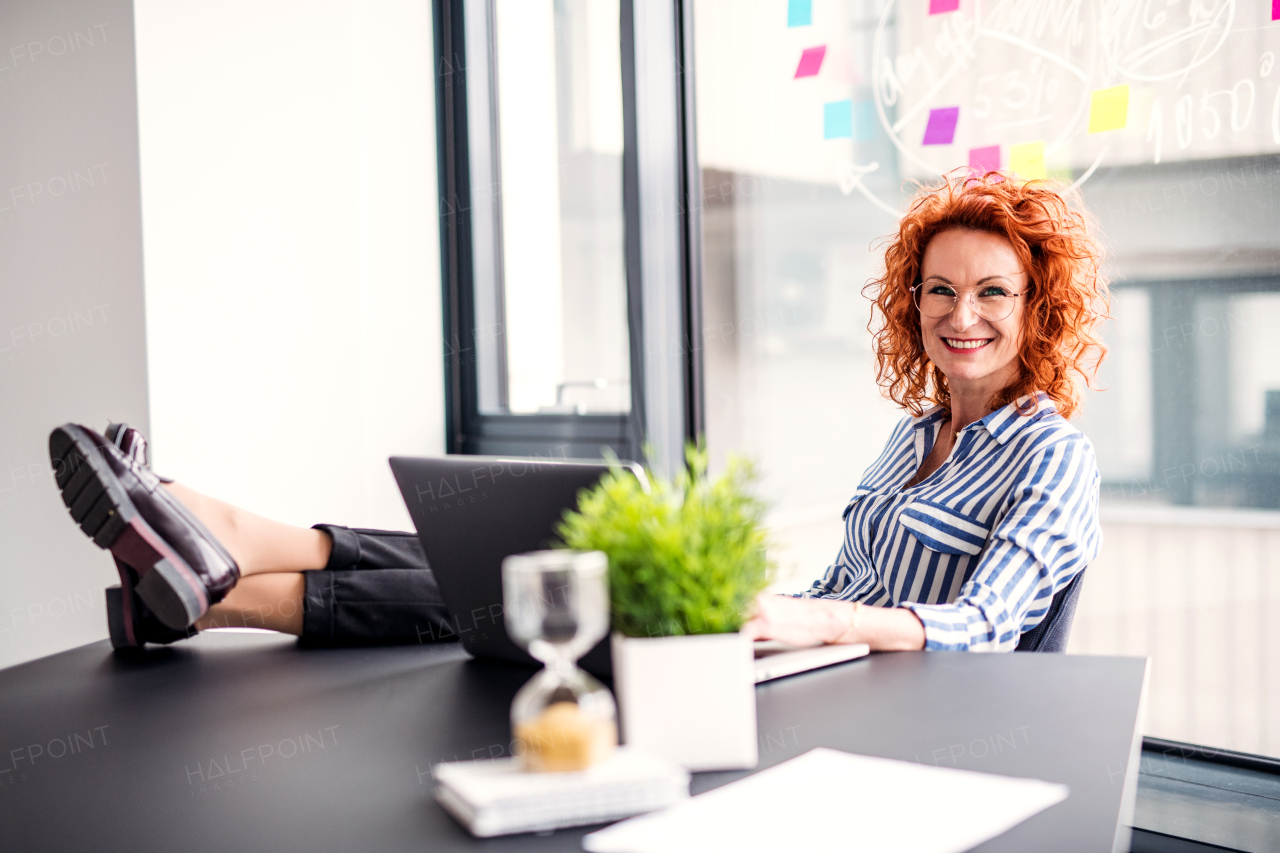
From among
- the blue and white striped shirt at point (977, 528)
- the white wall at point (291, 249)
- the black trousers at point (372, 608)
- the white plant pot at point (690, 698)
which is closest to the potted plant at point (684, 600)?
the white plant pot at point (690, 698)

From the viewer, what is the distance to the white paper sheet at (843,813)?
72 centimetres

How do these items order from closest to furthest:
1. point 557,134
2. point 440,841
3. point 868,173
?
point 440,841 < point 868,173 < point 557,134

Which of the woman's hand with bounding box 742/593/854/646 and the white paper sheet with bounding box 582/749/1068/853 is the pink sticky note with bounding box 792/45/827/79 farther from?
the white paper sheet with bounding box 582/749/1068/853

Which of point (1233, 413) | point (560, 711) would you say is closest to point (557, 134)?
point (1233, 413)

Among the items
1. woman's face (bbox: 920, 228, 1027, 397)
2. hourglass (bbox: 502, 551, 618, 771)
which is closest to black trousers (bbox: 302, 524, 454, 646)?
hourglass (bbox: 502, 551, 618, 771)

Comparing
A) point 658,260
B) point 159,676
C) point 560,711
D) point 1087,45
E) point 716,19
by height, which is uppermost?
point 716,19

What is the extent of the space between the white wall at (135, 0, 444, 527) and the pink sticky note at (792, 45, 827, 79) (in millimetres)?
1313

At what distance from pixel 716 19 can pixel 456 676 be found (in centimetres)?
201

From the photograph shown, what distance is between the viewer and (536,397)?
3.34 m

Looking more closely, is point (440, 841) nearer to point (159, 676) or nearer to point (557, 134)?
point (159, 676)

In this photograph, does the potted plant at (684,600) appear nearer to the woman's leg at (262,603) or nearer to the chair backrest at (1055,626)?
the chair backrest at (1055,626)

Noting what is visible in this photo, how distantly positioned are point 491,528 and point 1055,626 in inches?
31.4

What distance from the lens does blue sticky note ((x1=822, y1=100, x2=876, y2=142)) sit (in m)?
2.43

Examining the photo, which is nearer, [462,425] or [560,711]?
[560,711]
